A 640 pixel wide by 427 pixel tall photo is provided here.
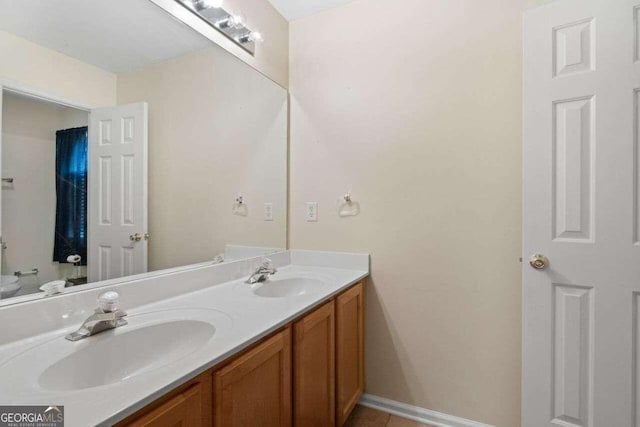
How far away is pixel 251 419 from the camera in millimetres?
900

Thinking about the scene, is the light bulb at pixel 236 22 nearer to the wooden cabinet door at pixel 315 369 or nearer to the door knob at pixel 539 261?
the wooden cabinet door at pixel 315 369

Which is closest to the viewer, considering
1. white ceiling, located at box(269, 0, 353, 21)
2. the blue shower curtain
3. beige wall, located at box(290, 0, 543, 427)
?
the blue shower curtain

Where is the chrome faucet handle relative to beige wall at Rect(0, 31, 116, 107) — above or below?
below

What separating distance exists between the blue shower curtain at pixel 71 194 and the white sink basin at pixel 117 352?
0.30 m

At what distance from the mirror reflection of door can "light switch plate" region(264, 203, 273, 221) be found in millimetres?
796

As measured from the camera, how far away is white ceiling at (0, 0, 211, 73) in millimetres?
910

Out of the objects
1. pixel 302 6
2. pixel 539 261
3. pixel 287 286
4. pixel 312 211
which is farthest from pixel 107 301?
pixel 302 6

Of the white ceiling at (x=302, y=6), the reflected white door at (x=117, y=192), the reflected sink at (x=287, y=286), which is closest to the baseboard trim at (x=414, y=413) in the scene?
the reflected sink at (x=287, y=286)

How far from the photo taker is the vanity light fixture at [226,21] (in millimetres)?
1395

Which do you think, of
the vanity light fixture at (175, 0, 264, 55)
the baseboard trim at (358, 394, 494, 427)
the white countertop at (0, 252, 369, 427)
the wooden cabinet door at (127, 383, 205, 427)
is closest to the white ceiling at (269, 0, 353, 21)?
the vanity light fixture at (175, 0, 264, 55)

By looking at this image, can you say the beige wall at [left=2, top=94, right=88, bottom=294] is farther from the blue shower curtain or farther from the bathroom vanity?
the bathroom vanity

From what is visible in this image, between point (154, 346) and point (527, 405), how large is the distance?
1.59 m

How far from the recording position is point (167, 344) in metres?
1.00

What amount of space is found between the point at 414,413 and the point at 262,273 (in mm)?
1169
